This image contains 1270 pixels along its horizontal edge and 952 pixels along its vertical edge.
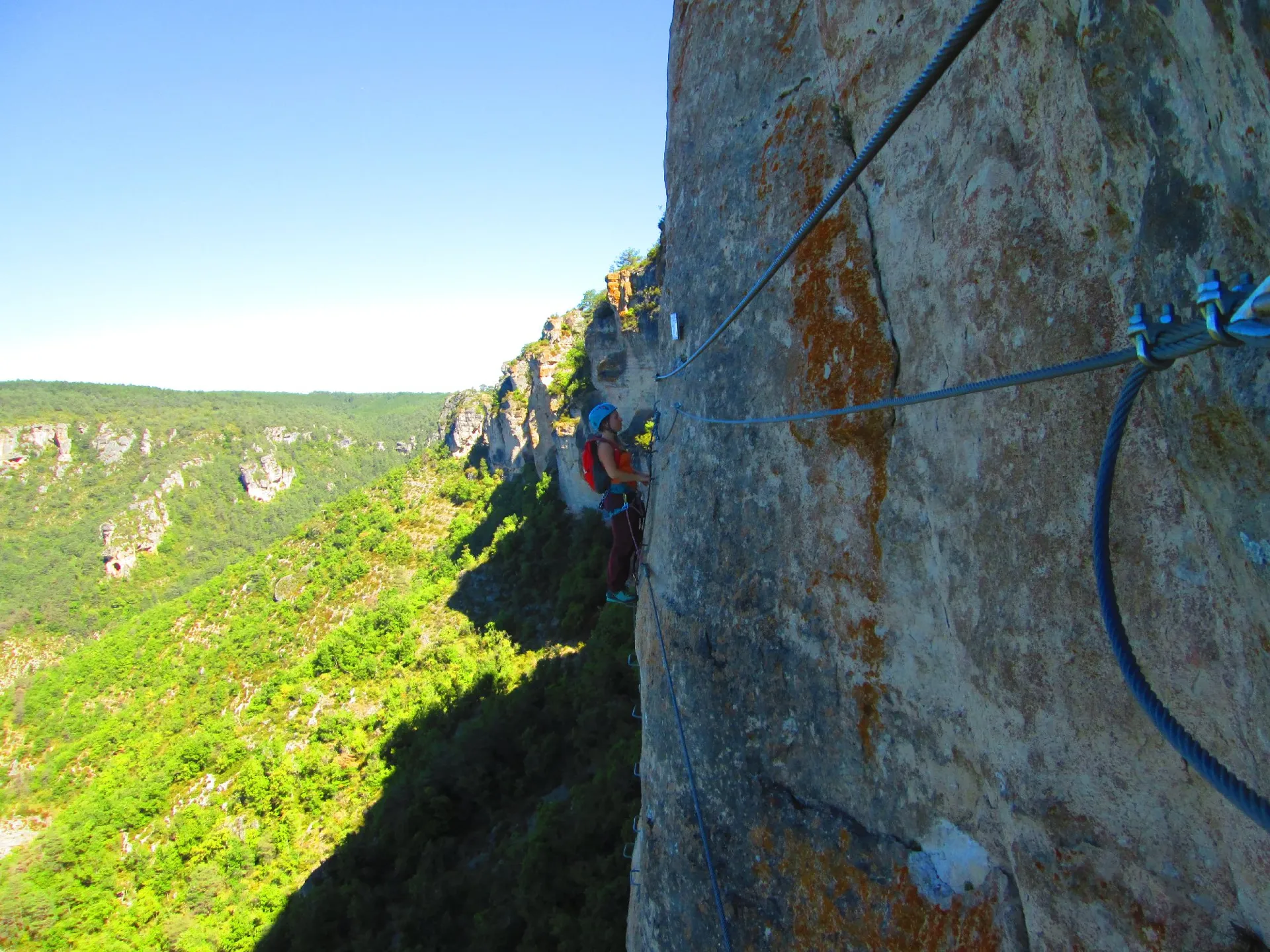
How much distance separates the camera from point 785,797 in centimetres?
353

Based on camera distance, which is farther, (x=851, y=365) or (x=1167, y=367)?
(x=851, y=365)

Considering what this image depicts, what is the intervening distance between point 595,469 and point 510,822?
17076 millimetres

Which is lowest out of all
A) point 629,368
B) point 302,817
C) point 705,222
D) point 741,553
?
point 302,817

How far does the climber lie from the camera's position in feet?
17.6

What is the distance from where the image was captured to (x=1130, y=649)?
1169mm

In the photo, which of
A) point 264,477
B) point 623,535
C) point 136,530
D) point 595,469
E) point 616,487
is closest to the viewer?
point 595,469

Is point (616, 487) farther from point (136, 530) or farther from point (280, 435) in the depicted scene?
point (280, 435)

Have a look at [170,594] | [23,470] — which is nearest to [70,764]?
[170,594]

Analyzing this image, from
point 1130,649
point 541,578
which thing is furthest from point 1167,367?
point 541,578

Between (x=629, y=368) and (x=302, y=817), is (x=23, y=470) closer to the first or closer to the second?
(x=302, y=817)

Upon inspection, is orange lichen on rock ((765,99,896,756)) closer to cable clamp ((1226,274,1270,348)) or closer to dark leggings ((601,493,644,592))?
cable clamp ((1226,274,1270,348))

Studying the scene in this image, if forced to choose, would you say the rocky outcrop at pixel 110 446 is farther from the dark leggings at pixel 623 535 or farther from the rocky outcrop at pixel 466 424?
the dark leggings at pixel 623 535

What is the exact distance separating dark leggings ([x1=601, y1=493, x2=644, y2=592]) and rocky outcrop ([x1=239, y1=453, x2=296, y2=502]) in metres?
131

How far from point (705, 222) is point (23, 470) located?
145m
